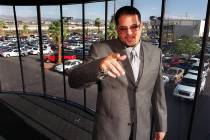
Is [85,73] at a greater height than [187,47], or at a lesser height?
greater

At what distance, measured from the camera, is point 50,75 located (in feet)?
64.7

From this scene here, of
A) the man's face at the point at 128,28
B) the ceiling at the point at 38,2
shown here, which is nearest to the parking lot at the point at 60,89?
the ceiling at the point at 38,2

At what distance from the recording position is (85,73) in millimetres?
1521

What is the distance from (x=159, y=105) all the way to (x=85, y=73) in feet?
3.05

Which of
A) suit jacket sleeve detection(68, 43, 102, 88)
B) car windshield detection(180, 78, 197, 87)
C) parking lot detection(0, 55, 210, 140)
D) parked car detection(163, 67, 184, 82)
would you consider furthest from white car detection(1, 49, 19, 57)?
suit jacket sleeve detection(68, 43, 102, 88)

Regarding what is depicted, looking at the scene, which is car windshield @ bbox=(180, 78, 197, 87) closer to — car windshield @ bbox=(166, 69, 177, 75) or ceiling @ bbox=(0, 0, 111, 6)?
car windshield @ bbox=(166, 69, 177, 75)

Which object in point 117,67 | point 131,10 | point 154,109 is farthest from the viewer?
point 154,109

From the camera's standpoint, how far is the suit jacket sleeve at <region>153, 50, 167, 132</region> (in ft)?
6.58

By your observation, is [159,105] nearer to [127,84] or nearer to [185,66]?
[127,84]

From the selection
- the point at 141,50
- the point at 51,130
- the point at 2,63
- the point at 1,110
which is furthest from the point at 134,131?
the point at 2,63

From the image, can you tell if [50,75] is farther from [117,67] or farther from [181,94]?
[117,67]

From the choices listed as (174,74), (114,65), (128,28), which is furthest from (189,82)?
(114,65)

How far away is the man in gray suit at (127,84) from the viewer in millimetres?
1651

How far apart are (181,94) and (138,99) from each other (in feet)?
42.6
